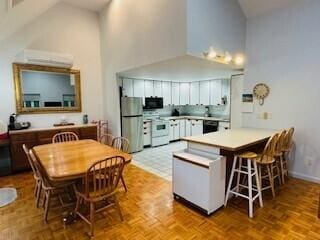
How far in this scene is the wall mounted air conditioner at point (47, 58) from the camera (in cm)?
393

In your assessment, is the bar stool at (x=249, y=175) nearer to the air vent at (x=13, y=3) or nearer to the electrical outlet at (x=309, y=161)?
the electrical outlet at (x=309, y=161)

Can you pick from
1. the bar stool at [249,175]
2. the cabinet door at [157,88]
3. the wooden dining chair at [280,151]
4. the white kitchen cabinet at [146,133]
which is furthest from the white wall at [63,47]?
the wooden dining chair at [280,151]

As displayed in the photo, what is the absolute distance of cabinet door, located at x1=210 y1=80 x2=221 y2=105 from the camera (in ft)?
19.3

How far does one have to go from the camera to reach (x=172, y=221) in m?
2.19

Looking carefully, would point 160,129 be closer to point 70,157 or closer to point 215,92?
point 215,92

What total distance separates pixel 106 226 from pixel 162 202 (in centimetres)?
81

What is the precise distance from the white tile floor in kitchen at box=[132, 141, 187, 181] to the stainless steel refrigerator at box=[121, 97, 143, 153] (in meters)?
0.29

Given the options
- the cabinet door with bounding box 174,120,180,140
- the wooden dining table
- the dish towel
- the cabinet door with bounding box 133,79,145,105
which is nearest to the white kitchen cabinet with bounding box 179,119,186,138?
the cabinet door with bounding box 174,120,180,140

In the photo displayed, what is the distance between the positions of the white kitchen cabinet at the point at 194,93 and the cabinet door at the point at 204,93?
134mm

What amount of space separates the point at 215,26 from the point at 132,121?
3.01 m

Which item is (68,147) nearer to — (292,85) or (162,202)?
(162,202)

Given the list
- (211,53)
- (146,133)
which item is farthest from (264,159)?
(146,133)

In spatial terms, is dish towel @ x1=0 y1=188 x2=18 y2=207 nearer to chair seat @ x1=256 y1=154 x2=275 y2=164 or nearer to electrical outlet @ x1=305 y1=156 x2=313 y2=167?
chair seat @ x1=256 y1=154 x2=275 y2=164

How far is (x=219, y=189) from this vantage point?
7.70ft
